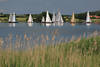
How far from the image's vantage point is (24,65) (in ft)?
23.2

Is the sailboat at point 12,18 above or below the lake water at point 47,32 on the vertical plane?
above

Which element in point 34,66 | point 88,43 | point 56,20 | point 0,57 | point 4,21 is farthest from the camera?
point 4,21

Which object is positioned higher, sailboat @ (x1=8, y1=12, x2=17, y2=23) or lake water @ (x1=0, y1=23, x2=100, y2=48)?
sailboat @ (x1=8, y1=12, x2=17, y2=23)

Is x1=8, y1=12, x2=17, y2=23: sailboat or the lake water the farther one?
x1=8, y1=12, x2=17, y2=23: sailboat

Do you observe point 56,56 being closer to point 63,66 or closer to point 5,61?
point 63,66

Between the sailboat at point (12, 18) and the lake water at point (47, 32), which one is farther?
the sailboat at point (12, 18)

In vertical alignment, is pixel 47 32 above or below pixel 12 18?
below

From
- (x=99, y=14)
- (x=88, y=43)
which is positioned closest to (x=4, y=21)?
(x=99, y=14)

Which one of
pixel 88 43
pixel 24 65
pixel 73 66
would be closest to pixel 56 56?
pixel 73 66

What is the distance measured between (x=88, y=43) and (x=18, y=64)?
25.2ft

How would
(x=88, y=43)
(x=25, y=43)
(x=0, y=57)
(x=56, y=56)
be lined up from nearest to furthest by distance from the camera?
1. (x=0, y=57)
2. (x=56, y=56)
3. (x=25, y=43)
4. (x=88, y=43)

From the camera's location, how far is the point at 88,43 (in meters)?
13.8

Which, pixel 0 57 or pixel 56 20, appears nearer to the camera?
pixel 0 57

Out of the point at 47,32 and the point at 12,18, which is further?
the point at 12,18
